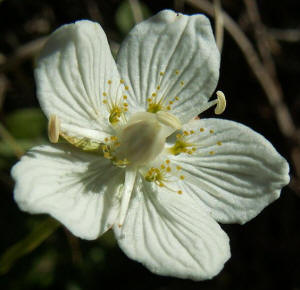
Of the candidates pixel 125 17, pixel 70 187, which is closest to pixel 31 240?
pixel 70 187

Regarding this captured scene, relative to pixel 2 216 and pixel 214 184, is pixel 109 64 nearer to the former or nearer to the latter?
pixel 214 184

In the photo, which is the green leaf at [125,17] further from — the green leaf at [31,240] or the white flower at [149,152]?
the green leaf at [31,240]

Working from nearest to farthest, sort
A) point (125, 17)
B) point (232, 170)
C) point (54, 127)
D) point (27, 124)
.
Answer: point (54, 127) → point (232, 170) → point (27, 124) → point (125, 17)

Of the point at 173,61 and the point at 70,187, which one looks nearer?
the point at 70,187

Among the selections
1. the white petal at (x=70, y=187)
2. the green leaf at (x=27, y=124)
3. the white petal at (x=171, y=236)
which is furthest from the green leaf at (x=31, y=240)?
the green leaf at (x=27, y=124)

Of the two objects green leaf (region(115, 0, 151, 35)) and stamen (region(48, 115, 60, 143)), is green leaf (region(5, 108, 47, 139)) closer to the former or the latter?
green leaf (region(115, 0, 151, 35))

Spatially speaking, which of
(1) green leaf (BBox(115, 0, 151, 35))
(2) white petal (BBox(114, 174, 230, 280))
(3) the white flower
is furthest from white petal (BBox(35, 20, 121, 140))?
(1) green leaf (BBox(115, 0, 151, 35))

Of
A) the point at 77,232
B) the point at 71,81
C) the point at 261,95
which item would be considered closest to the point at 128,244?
the point at 77,232

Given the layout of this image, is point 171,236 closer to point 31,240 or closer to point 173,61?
point 31,240
